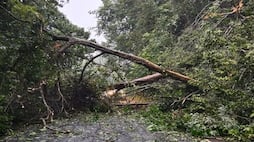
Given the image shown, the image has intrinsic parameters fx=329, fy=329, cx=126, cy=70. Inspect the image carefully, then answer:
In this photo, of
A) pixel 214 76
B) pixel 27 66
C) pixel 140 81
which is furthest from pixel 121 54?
pixel 27 66

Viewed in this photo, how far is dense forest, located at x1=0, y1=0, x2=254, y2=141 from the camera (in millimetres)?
5637

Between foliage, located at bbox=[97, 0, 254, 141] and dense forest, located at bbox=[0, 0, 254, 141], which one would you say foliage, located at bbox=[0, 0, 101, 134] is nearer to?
dense forest, located at bbox=[0, 0, 254, 141]

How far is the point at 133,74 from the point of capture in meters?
10.4

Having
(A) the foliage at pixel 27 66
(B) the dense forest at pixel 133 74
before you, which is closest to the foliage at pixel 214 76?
(B) the dense forest at pixel 133 74

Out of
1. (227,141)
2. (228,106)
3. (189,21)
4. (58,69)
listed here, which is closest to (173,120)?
(228,106)

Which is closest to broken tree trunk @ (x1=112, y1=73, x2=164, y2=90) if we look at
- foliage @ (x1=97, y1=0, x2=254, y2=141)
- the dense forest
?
the dense forest

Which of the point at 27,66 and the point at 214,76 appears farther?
the point at 214,76

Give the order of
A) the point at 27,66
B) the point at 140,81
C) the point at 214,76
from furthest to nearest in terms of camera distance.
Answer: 1. the point at 140,81
2. the point at 214,76
3. the point at 27,66

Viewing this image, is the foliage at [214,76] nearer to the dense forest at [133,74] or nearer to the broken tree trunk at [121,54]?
the dense forest at [133,74]

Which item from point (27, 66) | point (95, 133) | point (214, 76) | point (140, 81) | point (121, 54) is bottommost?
point (95, 133)

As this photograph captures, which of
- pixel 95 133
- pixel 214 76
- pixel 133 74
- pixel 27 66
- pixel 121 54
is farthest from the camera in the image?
pixel 133 74

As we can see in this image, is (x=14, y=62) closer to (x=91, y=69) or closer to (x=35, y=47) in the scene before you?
(x=35, y=47)

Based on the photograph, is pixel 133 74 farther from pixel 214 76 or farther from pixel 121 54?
pixel 214 76

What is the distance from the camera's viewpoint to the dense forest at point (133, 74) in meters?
5.64
